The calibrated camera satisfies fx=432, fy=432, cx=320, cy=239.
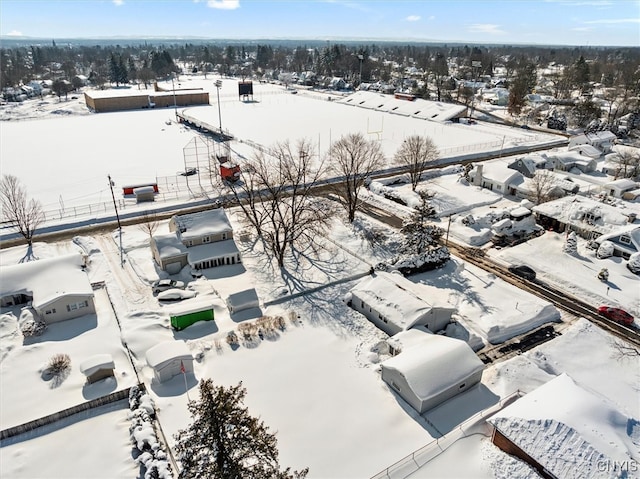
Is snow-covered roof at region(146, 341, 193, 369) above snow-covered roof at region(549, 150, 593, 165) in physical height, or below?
below

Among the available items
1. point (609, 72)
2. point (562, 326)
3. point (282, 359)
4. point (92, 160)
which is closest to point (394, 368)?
point (282, 359)

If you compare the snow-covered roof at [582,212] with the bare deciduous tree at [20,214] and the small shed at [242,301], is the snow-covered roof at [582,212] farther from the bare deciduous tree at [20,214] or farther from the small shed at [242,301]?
the bare deciduous tree at [20,214]

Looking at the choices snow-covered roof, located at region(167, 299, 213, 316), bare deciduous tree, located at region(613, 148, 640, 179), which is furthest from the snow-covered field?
bare deciduous tree, located at region(613, 148, 640, 179)

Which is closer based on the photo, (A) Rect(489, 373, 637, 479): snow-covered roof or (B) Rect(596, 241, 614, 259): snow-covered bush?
(A) Rect(489, 373, 637, 479): snow-covered roof

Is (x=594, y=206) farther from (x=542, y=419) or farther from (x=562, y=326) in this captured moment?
(x=542, y=419)

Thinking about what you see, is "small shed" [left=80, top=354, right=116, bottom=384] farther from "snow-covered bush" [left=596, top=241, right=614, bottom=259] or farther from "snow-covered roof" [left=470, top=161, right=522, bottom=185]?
"snow-covered roof" [left=470, top=161, right=522, bottom=185]
